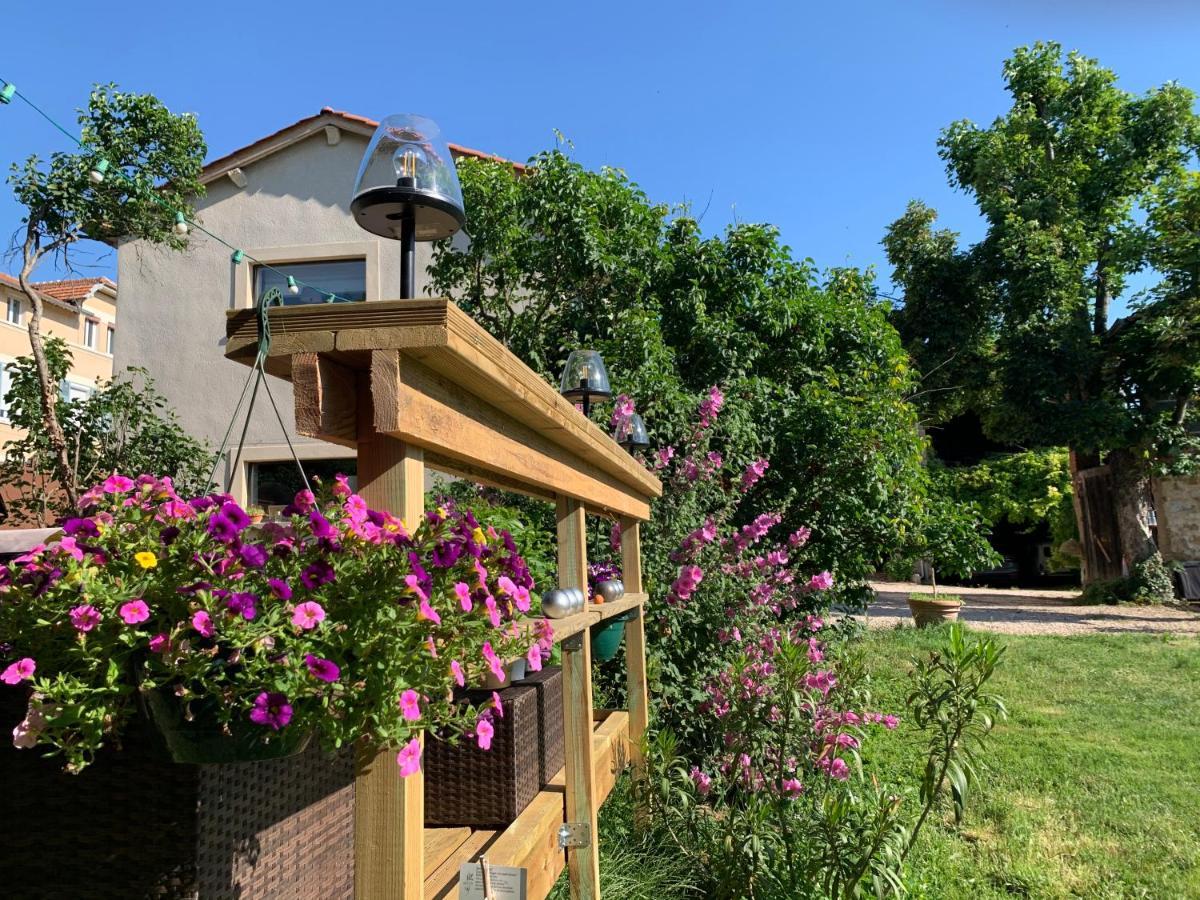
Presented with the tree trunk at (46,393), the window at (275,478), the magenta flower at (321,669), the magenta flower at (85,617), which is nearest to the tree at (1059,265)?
the window at (275,478)

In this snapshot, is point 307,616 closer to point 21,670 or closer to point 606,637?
point 21,670

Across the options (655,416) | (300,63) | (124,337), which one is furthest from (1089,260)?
(124,337)

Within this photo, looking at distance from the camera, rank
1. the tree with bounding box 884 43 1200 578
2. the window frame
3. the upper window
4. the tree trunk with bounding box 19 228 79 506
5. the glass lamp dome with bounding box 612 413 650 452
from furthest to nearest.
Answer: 1. the tree with bounding box 884 43 1200 578
2. the upper window
3. the window frame
4. the tree trunk with bounding box 19 228 79 506
5. the glass lamp dome with bounding box 612 413 650 452

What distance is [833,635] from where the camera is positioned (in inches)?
264

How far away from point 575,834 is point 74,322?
2086 cm

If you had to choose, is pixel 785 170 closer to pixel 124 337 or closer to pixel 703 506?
pixel 703 506

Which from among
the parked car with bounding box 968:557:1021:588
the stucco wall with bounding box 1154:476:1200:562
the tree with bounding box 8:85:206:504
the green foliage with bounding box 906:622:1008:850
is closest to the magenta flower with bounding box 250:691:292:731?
the green foliage with bounding box 906:622:1008:850

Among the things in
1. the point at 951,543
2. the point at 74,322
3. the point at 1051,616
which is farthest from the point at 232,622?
the point at 74,322

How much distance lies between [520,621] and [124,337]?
28.1 feet

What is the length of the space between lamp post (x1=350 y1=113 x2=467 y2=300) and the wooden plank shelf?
1.22m

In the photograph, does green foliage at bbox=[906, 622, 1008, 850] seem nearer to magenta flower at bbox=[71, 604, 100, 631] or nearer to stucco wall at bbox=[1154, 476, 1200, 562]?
magenta flower at bbox=[71, 604, 100, 631]

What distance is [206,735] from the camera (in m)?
0.96

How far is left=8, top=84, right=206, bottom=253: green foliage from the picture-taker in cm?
650

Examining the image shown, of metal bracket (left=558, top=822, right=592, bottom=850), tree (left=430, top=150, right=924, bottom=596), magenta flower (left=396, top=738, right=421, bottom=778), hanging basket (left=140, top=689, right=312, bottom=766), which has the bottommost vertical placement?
metal bracket (left=558, top=822, right=592, bottom=850)
